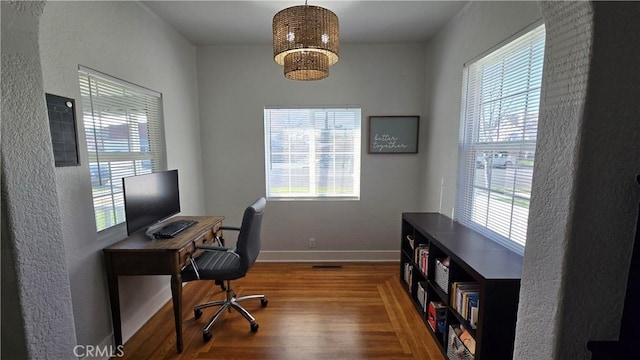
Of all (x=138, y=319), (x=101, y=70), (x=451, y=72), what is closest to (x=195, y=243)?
(x=138, y=319)

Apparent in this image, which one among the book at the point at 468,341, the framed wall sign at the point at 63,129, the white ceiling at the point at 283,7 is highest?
the white ceiling at the point at 283,7

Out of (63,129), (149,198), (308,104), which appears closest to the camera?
(63,129)

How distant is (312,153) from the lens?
328 cm

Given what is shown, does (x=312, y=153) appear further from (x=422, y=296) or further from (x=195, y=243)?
(x=422, y=296)

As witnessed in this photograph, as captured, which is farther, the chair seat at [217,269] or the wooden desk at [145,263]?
the chair seat at [217,269]

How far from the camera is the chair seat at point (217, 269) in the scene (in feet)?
6.40

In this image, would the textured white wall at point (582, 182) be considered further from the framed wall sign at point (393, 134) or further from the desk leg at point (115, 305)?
the desk leg at point (115, 305)

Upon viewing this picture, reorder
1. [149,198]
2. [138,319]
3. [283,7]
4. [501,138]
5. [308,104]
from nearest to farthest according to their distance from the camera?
[501,138] → [149,198] → [138,319] → [283,7] → [308,104]

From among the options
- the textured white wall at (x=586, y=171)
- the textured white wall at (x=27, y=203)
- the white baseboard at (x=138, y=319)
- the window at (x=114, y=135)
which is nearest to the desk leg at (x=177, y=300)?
the white baseboard at (x=138, y=319)

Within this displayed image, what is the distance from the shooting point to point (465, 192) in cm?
237

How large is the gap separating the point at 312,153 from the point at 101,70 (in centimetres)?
210

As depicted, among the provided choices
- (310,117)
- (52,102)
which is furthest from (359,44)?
(52,102)

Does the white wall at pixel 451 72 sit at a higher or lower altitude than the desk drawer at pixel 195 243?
higher

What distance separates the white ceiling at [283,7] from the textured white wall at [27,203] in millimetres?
1708
